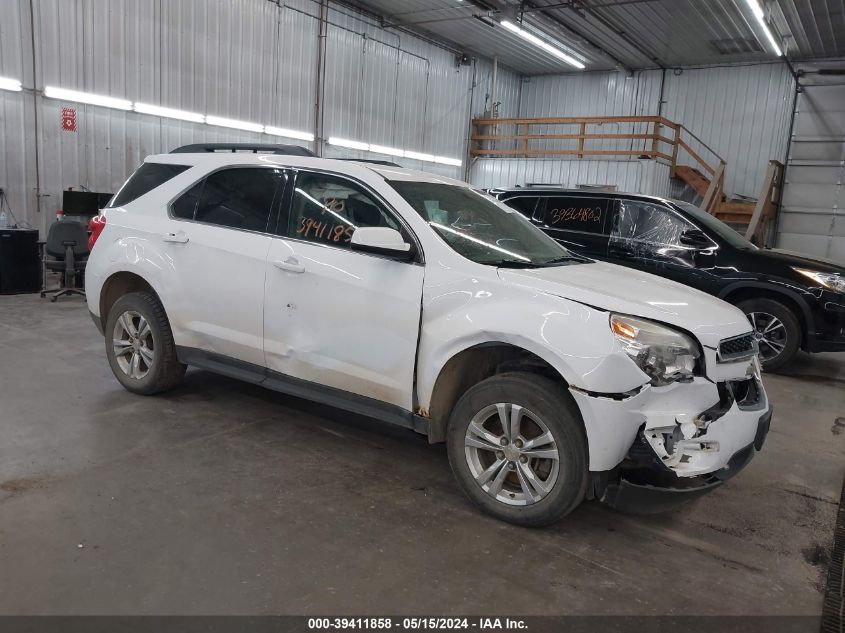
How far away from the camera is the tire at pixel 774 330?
653 centimetres

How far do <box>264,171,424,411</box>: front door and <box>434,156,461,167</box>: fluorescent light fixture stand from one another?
14706 millimetres

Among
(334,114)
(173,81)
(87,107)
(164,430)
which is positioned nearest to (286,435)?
(164,430)

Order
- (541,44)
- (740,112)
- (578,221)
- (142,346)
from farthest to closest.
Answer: (740,112)
(541,44)
(578,221)
(142,346)

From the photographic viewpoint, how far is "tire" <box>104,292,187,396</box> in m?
4.36

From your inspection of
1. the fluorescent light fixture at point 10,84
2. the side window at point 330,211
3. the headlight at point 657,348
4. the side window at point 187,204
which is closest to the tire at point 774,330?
the headlight at point 657,348

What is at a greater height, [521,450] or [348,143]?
[348,143]

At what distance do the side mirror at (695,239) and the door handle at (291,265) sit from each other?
15.7 ft

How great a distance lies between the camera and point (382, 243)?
3209 millimetres

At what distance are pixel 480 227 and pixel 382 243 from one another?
73 centimetres

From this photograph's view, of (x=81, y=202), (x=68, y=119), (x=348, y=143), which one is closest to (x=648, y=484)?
(x=81, y=202)

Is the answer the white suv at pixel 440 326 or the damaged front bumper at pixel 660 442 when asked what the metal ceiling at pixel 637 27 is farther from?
the damaged front bumper at pixel 660 442

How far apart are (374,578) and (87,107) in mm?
10518

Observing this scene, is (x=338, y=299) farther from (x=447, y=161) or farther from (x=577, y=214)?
(x=447, y=161)

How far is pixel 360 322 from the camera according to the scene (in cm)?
342
